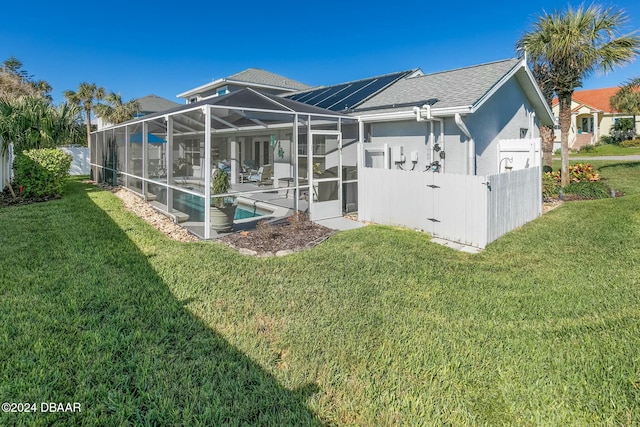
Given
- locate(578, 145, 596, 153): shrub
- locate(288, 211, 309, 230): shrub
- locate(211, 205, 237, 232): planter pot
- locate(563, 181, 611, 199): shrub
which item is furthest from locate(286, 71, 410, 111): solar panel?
locate(578, 145, 596, 153): shrub

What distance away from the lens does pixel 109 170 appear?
57.6 ft

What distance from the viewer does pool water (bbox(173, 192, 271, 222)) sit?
8605mm

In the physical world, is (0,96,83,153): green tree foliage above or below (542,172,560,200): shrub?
above

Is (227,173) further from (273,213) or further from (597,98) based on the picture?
(597,98)

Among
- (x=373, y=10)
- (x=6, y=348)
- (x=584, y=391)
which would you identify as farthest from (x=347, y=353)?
(x=373, y=10)

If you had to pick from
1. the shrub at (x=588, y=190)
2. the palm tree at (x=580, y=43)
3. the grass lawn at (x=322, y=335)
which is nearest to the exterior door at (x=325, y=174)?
the grass lawn at (x=322, y=335)

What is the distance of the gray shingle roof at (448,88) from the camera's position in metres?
9.81

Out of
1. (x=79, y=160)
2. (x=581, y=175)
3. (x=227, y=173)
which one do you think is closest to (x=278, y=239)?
(x=227, y=173)

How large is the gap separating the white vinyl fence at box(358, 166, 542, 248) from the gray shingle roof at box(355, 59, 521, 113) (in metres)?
2.20

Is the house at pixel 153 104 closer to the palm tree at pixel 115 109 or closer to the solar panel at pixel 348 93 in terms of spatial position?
the palm tree at pixel 115 109

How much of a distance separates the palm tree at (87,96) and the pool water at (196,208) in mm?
29559

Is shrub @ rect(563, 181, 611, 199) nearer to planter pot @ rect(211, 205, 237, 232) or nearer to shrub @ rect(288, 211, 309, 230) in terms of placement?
shrub @ rect(288, 211, 309, 230)

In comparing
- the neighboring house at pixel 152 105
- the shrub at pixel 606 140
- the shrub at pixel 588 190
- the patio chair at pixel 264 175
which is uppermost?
the neighboring house at pixel 152 105

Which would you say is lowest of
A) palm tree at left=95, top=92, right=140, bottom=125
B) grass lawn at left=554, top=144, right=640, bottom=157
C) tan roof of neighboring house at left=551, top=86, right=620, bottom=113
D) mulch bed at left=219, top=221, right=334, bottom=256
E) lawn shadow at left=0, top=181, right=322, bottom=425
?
lawn shadow at left=0, top=181, right=322, bottom=425
